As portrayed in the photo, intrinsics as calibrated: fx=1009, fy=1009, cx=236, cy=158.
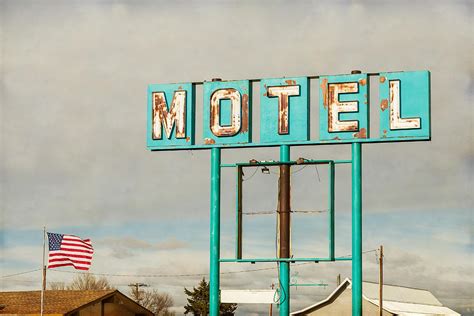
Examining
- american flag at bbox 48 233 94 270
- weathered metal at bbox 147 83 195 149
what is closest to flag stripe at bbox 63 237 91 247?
american flag at bbox 48 233 94 270

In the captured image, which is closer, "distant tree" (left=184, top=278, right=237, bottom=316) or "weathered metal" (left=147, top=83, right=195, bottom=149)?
"weathered metal" (left=147, top=83, right=195, bottom=149)

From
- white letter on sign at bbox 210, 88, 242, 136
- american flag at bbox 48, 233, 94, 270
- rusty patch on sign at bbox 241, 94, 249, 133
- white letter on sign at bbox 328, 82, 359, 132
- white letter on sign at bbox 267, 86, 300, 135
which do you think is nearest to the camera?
white letter on sign at bbox 328, 82, 359, 132

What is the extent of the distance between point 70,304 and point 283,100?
2514 cm

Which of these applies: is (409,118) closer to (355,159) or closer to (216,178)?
(355,159)

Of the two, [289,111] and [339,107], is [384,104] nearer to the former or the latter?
[339,107]

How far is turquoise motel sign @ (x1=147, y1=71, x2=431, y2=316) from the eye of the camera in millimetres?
29297

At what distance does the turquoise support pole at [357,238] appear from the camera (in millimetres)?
28641

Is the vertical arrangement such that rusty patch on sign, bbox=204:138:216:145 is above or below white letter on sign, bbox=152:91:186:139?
below

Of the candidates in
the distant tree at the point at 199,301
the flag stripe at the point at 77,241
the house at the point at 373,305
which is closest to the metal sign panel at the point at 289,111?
the flag stripe at the point at 77,241

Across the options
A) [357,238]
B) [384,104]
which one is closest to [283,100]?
[384,104]

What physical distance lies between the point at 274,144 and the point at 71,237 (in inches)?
445

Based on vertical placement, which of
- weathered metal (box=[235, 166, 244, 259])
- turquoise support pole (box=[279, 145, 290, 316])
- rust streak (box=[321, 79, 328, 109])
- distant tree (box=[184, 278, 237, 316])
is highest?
rust streak (box=[321, 79, 328, 109])

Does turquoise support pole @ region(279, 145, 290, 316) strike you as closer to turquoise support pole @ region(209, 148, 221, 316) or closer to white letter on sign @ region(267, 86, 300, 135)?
turquoise support pole @ region(209, 148, 221, 316)

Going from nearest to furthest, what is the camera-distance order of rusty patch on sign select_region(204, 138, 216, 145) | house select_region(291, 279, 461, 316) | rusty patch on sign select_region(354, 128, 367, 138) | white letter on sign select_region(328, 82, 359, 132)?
1. rusty patch on sign select_region(354, 128, 367, 138)
2. white letter on sign select_region(328, 82, 359, 132)
3. rusty patch on sign select_region(204, 138, 216, 145)
4. house select_region(291, 279, 461, 316)
